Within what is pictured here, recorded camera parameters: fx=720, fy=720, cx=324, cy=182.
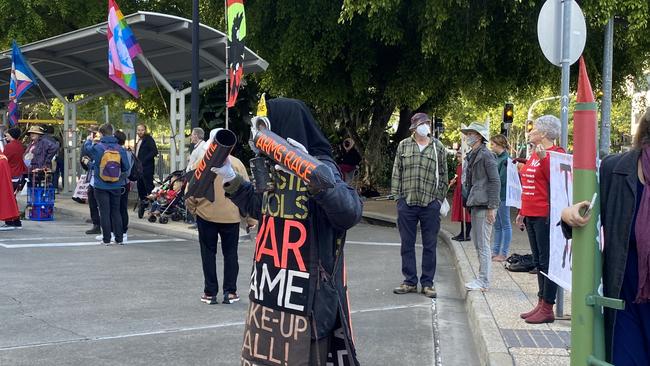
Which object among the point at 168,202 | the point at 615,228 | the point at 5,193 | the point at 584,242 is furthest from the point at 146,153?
the point at 584,242

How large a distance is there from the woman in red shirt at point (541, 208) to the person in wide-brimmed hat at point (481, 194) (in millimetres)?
1069

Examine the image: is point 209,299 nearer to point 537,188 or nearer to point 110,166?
point 537,188

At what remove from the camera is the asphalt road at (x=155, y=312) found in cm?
554

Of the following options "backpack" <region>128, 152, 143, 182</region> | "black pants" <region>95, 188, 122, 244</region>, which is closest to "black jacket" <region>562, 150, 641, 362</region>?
"black pants" <region>95, 188, 122, 244</region>

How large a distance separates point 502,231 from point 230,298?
429cm

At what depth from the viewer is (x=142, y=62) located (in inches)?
591

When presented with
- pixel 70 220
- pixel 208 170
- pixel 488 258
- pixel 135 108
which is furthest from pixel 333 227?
pixel 135 108

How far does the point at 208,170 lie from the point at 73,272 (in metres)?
6.45

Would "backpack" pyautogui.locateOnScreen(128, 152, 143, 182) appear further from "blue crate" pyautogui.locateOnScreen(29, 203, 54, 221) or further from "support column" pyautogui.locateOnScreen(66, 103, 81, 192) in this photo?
"support column" pyautogui.locateOnScreen(66, 103, 81, 192)

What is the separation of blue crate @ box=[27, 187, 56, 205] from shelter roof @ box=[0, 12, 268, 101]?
307 centimetres

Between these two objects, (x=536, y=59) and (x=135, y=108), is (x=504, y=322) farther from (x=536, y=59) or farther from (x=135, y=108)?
(x=135, y=108)

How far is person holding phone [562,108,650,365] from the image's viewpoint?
262 centimetres

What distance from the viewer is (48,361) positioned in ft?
17.0

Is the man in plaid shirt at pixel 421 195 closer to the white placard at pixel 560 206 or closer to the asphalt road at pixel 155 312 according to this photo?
the asphalt road at pixel 155 312
